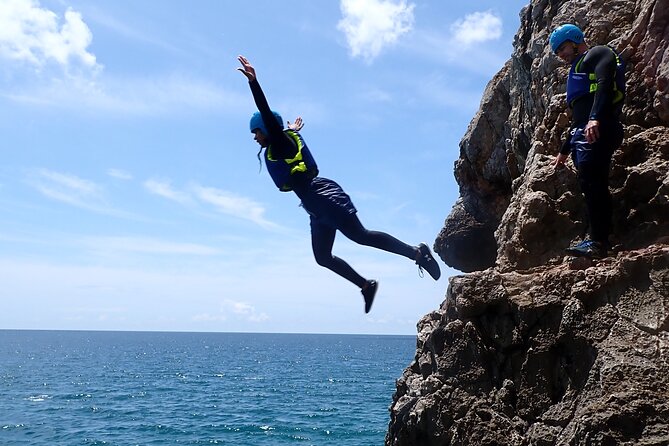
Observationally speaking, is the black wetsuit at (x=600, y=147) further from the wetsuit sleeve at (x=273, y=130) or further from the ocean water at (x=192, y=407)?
the ocean water at (x=192, y=407)

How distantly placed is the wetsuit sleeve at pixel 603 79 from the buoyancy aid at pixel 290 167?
11.4 ft

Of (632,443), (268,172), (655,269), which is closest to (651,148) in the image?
(655,269)

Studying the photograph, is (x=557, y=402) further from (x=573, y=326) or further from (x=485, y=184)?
(x=485, y=184)

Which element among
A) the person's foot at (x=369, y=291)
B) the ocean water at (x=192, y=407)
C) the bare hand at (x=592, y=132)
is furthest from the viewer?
the ocean water at (x=192, y=407)

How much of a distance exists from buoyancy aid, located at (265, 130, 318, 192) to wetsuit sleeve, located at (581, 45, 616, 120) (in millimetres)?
3471

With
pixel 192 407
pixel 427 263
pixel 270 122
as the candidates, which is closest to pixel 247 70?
pixel 270 122

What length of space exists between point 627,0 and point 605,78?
10.7 feet

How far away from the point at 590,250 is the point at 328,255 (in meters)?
3.38

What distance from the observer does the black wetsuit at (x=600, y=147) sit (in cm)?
722

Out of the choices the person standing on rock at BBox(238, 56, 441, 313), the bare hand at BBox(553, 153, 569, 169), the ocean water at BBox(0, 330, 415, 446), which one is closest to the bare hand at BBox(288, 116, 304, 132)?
the person standing on rock at BBox(238, 56, 441, 313)

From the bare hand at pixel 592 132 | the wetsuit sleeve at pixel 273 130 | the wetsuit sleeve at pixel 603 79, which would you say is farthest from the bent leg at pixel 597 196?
the wetsuit sleeve at pixel 273 130

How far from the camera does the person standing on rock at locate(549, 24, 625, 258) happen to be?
7.22 meters

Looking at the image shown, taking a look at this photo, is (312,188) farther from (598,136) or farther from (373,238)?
(598,136)

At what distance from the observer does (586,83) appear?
7770 mm
